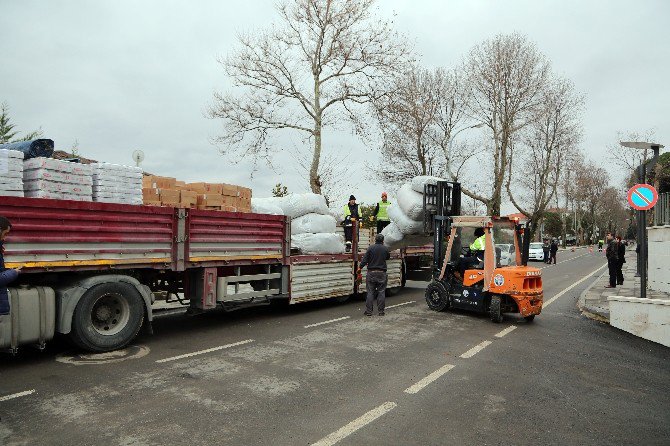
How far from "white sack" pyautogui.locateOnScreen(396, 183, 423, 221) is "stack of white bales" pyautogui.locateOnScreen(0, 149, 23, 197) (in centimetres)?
739

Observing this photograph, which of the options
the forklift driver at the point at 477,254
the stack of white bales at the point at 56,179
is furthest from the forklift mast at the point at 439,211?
the stack of white bales at the point at 56,179

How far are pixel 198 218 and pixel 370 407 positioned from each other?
4.21 m

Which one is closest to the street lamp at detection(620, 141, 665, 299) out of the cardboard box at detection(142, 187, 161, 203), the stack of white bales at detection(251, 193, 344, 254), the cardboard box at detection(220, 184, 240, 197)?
the stack of white bales at detection(251, 193, 344, 254)

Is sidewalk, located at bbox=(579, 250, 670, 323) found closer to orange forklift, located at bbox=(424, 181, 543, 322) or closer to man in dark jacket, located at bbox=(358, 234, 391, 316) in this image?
orange forklift, located at bbox=(424, 181, 543, 322)

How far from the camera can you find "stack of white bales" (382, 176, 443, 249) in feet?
34.7

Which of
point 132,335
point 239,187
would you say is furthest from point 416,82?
point 132,335

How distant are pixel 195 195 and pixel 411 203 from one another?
4949mm

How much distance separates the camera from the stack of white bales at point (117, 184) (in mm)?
6277

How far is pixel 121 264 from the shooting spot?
6.45 m

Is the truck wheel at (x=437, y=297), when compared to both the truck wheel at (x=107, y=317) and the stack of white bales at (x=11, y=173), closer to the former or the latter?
the truck wheel at (x=107, y=317)

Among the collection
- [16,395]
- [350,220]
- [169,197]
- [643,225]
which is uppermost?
[169,197]

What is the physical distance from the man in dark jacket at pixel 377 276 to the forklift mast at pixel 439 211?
4.02 ft

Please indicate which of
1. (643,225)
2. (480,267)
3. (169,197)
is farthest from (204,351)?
(643,225)

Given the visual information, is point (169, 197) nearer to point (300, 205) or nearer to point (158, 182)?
point (158, 182)
